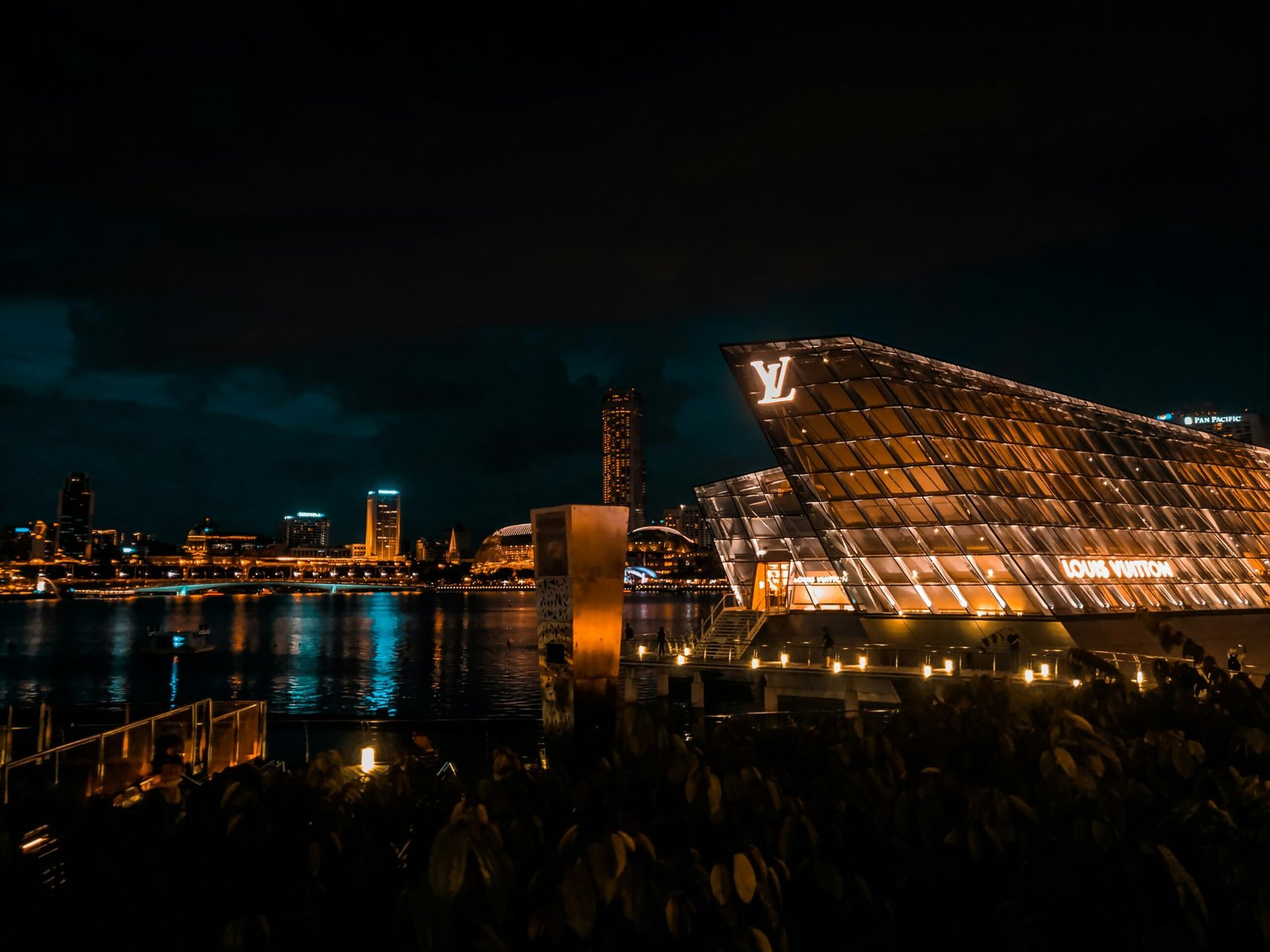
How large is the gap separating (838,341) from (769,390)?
13.6ft

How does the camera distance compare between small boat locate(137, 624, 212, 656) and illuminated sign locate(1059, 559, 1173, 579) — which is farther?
small boat locate(137, 624, 212, 656)

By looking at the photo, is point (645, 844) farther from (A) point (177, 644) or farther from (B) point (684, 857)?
(A) point (177, 644)

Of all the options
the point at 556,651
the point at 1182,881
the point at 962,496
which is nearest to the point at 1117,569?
the point at 962,496

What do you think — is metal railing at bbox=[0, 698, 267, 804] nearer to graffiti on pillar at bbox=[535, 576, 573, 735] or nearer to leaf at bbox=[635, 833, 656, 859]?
graffiti on pillar at bbox=[535, 576, 573, 735]

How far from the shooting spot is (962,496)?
45.8 m

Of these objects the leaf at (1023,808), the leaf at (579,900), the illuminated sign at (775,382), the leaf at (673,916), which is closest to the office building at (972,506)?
the illuminated sign at (775,382)

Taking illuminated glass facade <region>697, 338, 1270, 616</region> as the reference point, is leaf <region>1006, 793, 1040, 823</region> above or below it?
below

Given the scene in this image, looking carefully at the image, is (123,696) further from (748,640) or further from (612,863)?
(612,863)

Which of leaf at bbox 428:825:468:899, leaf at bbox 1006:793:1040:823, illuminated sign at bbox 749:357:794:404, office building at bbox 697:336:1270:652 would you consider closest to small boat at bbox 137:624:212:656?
office building at bbox 697:336:1270:652

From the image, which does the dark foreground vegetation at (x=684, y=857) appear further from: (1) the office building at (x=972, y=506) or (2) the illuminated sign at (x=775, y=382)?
(2) the illuminated sign at (x=775, y=382)

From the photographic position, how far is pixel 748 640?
166ft

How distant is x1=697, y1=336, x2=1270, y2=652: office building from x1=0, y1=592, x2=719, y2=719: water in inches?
736

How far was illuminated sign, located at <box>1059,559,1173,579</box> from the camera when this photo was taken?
47.6 m

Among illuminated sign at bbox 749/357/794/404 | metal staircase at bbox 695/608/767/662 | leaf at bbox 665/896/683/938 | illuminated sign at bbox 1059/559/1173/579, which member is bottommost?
metal staircase at bbox 695/608/767/662
